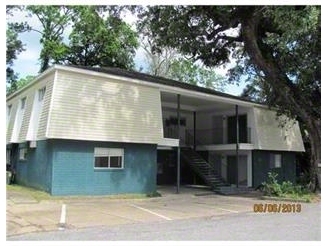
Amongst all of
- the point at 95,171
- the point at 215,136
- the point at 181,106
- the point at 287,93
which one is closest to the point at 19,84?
the point at 181,106

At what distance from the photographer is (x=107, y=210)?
17609mm

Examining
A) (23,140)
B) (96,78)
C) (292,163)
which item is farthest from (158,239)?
(292,163)

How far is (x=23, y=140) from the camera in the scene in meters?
25.2

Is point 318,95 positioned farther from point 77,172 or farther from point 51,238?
point 51,238

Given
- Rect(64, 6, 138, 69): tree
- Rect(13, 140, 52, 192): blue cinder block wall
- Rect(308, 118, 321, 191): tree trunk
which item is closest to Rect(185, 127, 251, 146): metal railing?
Rect(308, 118, 321, 191): tree trunk

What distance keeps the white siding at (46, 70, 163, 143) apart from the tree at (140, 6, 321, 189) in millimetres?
→ 3316

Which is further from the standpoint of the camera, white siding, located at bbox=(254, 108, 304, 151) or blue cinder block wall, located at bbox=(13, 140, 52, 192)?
white siding, located at bbox=(254, 108, 304, 151)

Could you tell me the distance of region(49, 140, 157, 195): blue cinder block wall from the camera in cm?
2114

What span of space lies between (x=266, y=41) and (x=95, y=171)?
1157 cm

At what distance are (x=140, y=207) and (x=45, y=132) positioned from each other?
560 cm

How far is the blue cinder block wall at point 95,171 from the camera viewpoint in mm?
21141

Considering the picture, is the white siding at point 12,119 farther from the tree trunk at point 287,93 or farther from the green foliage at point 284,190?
the green foliage at point 284,190

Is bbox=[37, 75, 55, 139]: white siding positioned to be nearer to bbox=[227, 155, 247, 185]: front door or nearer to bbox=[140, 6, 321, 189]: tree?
bbox=[140, 6, 321, 189]: tree
